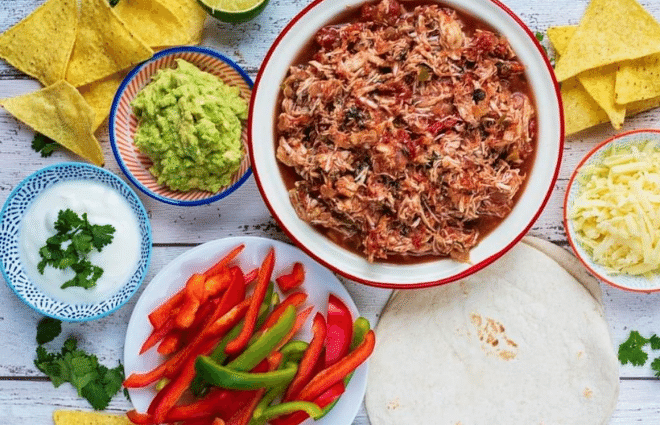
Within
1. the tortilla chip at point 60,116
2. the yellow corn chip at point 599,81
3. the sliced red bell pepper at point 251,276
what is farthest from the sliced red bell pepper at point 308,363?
the yellow corn chip at point 599,81

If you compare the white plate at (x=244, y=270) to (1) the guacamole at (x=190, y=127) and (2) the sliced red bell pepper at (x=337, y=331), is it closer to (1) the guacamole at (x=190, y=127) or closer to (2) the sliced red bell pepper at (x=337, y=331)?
(2) the sliced red bell pepper at (x=337, y=331)

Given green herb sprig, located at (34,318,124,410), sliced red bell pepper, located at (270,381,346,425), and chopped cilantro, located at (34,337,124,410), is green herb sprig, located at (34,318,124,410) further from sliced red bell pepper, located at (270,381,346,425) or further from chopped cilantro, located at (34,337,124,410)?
sliced red bell pepper, located at (270,381,346,425)

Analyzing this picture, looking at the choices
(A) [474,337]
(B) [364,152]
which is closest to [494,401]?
(A) [474,337]

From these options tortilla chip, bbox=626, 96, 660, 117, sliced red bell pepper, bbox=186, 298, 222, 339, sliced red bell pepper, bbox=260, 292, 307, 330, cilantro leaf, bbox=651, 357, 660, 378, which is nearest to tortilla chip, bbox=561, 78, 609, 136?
tortilla chip, bbox=626, 96, 660, 117

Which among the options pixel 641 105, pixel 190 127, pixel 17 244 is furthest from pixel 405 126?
pixel 17 244

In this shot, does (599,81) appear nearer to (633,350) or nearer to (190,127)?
(633,350)

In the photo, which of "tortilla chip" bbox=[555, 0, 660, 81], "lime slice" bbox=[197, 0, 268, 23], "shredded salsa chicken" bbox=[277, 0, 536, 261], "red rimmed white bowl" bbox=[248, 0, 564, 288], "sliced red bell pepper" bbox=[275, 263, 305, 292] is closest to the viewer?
"shredded salsa chicken" bbox=[277, 0, 536, 261]
